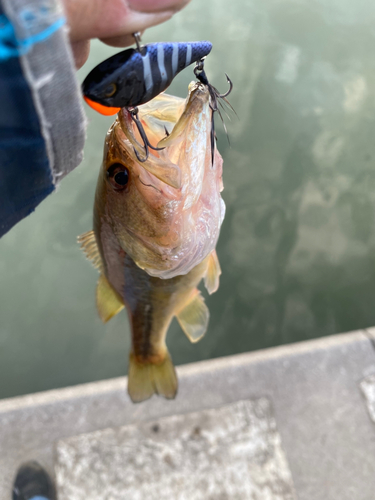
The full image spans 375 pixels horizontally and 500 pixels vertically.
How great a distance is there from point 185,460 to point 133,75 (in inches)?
89.8

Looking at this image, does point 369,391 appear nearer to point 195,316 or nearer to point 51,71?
point 195,316

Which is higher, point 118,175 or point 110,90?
point 110,90

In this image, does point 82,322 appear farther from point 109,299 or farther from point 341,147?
point 341,147

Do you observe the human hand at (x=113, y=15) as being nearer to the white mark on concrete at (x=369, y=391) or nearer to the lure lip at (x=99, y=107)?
the lure lip at (x=99, y=107)

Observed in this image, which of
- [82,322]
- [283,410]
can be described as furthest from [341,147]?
[82,322]

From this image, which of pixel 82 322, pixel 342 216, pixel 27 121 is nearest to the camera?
pixel 27 121

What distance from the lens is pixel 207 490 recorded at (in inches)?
85.9

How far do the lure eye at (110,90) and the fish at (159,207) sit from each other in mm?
222

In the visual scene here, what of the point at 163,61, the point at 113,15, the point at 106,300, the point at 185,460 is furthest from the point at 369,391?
the point at 113,15

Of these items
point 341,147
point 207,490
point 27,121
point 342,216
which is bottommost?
point 207,490

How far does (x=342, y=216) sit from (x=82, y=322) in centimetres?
256

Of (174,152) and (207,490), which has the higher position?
(174,152)

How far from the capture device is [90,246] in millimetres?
1532

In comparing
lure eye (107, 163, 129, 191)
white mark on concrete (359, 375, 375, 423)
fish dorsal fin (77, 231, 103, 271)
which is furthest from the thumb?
white mark on concrete (359, 375, 375, 423)
